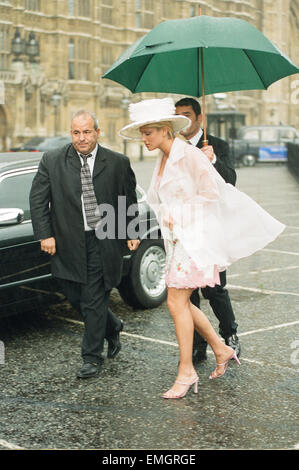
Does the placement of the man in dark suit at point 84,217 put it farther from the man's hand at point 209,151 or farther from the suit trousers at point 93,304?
the man's hand at point 209,151

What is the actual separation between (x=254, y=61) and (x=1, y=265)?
229 centimetres

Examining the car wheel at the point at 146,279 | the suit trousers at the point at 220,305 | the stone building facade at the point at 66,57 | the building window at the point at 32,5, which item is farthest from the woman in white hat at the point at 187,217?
the building window at the point at 32,5

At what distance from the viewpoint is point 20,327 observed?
6586 mm

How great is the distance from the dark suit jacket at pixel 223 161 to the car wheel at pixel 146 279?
2.02 metres

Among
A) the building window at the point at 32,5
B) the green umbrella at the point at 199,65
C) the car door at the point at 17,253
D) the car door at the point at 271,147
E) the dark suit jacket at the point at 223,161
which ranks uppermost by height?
the building window at the point at 32,5

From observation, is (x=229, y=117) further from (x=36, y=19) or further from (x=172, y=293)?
(x=172, y=293)

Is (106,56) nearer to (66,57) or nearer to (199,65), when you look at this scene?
(66,57)

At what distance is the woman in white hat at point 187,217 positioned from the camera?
4.59m

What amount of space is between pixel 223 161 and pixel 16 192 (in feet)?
5.91

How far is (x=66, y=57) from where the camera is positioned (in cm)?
5006

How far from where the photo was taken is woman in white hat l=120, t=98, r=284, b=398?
181 inches

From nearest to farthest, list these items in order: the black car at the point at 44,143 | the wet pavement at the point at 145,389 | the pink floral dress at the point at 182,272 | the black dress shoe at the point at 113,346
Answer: the wet pavement at the point at 145,389 < the pink floral dress at the point at 182,272 < the black dress shoe at the point at 113,346 < the black car at the point at 44,143

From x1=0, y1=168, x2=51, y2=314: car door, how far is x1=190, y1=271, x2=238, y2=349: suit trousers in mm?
1343

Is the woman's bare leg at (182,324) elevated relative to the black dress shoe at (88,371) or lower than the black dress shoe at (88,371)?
elevated
